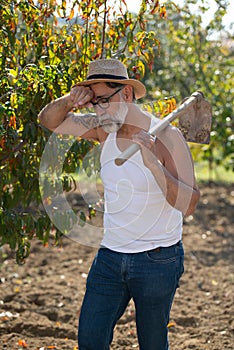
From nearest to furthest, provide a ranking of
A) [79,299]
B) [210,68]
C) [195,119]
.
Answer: [195,119]
[79,299]
[210,68]

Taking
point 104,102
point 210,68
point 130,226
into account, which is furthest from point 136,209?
point 210,68

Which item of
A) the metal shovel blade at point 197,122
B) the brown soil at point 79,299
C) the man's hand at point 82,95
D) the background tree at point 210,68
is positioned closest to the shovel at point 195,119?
the metal shovel blade at point 197,122

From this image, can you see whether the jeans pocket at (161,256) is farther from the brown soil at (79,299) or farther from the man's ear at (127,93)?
the brown soil at (79,299)

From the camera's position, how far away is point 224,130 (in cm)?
827

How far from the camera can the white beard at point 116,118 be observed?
2.99 m

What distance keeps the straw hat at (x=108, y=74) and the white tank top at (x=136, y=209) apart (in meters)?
0.21

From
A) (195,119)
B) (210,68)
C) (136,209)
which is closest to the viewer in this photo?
(136,209)

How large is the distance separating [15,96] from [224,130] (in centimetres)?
534

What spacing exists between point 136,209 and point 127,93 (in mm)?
520

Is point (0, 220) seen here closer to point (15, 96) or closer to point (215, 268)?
point (15, 96)

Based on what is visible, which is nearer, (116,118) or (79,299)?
(116,118)

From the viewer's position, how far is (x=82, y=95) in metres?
3.05

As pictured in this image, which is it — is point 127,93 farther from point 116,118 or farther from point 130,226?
point 130,226

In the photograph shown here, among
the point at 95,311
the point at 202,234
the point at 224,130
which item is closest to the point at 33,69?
the point at 95,311
